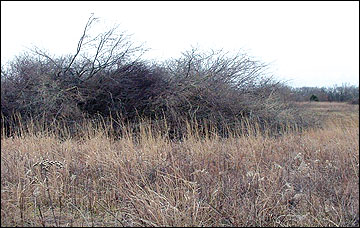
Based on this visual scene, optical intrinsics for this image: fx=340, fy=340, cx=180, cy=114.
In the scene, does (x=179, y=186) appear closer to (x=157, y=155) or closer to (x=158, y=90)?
(x=157, y=155)

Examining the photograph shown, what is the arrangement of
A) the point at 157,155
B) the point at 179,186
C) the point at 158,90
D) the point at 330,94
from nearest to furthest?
the point at 179,186 < the point at 157,155 < the point at 330,94 < the point at 158,90

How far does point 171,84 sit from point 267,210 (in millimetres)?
7596

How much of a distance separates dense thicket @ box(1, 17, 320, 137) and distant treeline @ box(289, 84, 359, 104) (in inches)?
33.5

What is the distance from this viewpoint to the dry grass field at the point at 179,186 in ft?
11.2

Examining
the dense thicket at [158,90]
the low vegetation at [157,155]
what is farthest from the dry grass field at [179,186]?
the dense thicket at [158,90]

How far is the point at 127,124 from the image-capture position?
959 centimetres

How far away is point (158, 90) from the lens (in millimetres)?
10641

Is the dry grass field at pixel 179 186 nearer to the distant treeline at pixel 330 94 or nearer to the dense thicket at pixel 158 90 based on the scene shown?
the distant treeline at pixel 330 94

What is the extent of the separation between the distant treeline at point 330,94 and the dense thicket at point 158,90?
850mm

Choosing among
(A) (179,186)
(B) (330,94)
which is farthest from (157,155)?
(B) (330,94)

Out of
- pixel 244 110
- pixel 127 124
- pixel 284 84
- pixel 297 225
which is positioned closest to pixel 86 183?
pixel 297 225

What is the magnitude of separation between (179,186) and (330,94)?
185 inches

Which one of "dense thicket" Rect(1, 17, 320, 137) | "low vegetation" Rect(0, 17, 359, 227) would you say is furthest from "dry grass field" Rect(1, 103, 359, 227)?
"dense thicket" Rect(1, 17, 320, 137)

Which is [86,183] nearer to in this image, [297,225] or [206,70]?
[297,225]
